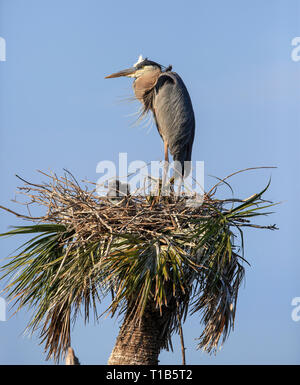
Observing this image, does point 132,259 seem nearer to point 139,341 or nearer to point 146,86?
point 139,341

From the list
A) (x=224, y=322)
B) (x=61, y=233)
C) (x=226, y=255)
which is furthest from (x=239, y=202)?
(x=61, y=233)

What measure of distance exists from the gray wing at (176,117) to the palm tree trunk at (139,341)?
309cm

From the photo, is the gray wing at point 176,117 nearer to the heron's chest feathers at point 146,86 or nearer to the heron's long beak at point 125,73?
the heron's chest feathers at point 146,86

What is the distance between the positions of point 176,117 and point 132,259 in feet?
11.2

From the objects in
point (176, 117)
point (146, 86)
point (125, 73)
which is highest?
point (125, 73)

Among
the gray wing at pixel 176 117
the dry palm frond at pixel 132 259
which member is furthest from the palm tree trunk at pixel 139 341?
the gray wing at pixel 176 117

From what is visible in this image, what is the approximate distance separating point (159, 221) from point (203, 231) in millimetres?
603

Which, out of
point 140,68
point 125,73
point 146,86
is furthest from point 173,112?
point 125,73

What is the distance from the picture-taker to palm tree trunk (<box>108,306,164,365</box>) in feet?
31.3

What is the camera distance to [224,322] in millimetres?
9664

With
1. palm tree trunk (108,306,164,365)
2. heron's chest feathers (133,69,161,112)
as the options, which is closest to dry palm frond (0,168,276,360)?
palm tree trunk (108,306,164,365)

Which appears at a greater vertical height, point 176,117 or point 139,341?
point 176,117

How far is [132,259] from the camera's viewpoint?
30.6ft
